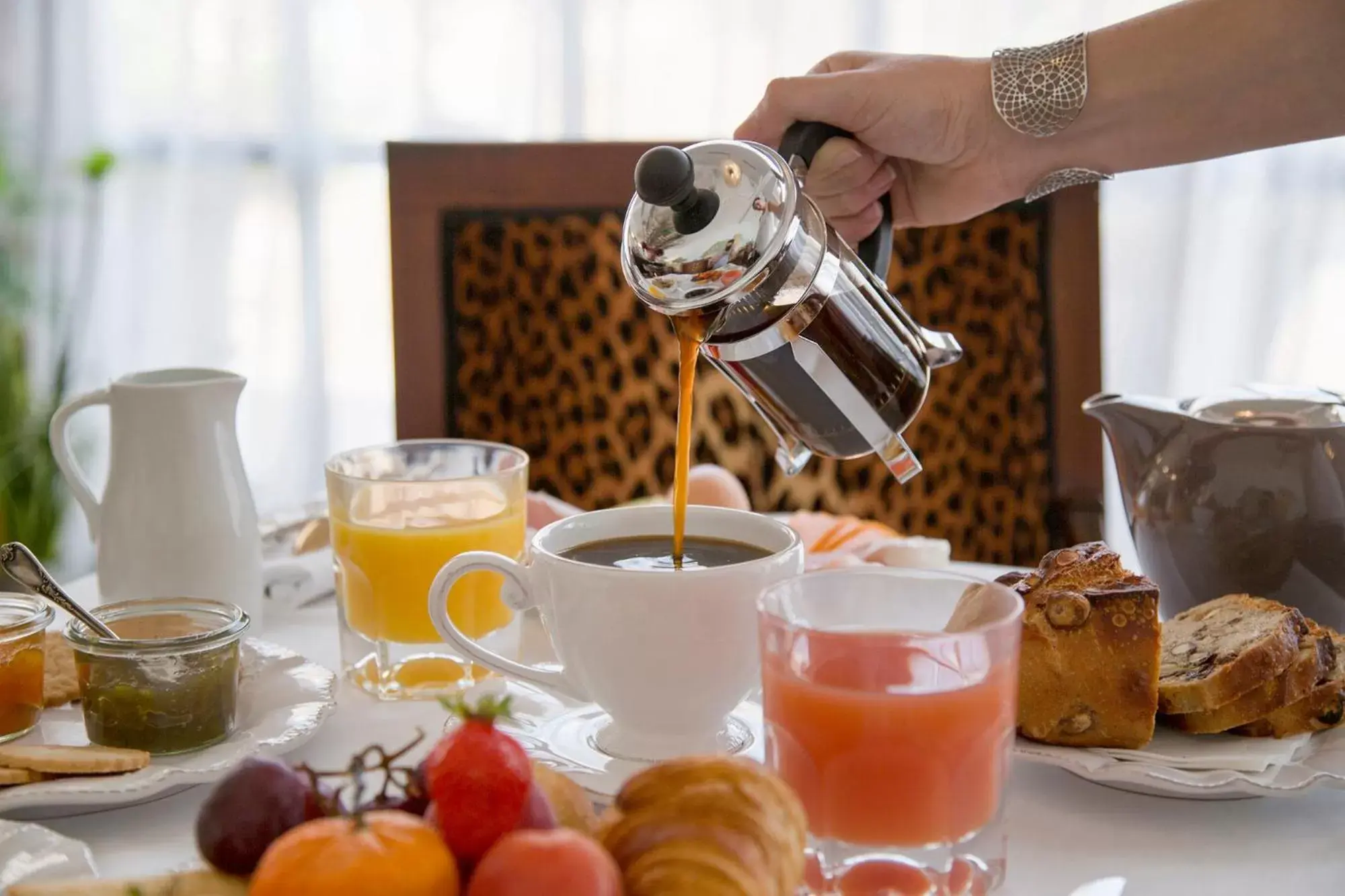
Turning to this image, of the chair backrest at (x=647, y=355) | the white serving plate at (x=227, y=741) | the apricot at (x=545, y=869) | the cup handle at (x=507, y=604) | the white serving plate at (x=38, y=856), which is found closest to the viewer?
the apricot at (x=545, y=869)

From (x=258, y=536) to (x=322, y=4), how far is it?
1963 millimetres

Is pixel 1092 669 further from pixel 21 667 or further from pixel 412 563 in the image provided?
pixel 21 667

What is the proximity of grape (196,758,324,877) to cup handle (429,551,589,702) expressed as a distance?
26 centimetres

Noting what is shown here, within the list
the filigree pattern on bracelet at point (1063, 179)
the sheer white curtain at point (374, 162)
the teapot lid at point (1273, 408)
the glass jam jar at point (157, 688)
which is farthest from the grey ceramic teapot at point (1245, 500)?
the sheer white curtain at point (374, 162)

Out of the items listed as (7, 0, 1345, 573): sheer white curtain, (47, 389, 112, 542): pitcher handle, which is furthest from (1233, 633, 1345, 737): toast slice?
(7, 0, 1345, 573): sheer white curtain

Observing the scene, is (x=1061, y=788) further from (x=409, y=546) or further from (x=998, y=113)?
(x=998, y=113)

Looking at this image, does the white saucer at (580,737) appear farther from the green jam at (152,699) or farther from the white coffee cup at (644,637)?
the green jam at (152,699)

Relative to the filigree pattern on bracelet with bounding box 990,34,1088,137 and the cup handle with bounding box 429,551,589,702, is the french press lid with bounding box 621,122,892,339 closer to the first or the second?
the cup handle with bounding box 429,551,589,702

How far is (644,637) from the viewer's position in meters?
0.76

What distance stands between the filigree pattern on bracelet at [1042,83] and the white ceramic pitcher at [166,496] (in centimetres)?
65

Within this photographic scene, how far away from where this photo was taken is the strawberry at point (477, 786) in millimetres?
513

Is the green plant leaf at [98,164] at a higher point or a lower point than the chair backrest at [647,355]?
higher

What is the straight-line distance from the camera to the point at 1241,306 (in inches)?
105

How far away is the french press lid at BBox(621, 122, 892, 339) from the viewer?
0.78m
